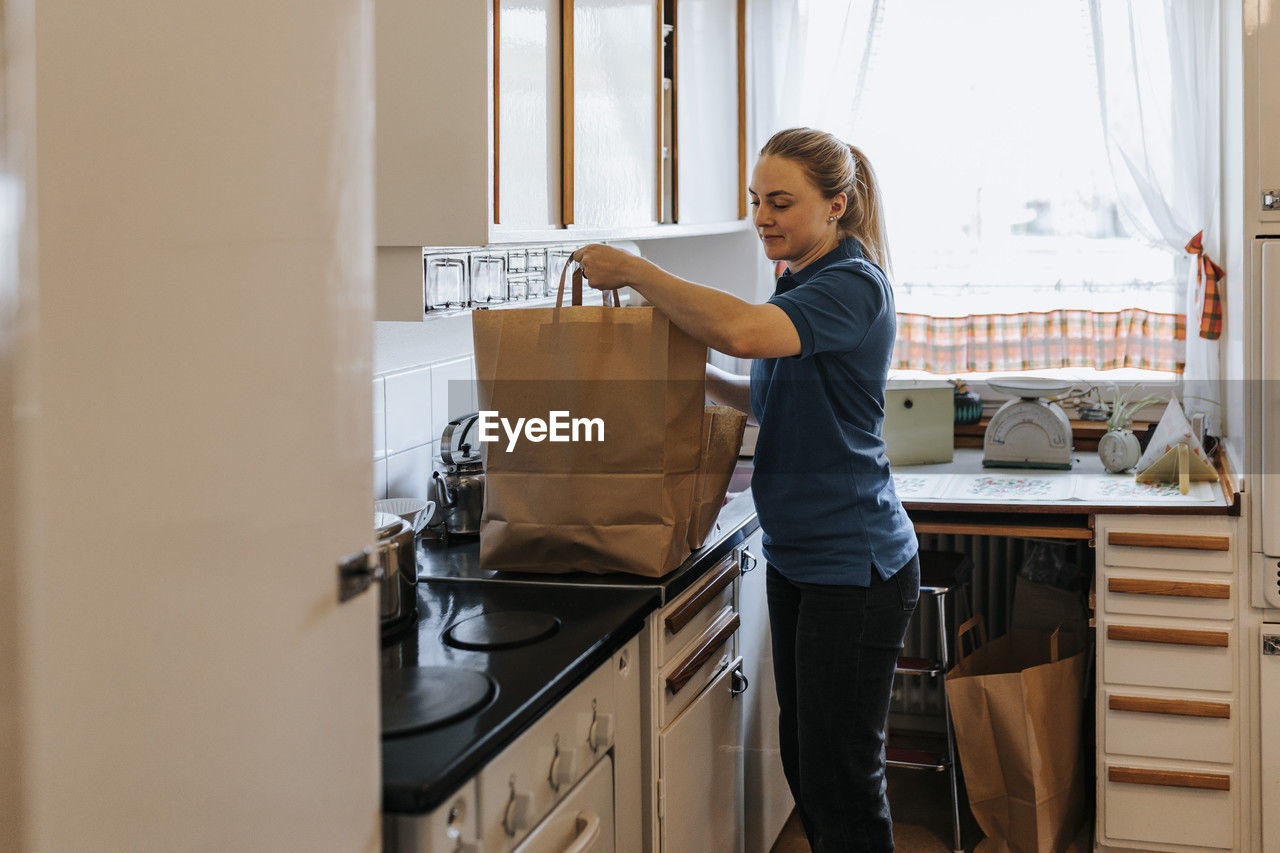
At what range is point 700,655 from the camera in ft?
6.86

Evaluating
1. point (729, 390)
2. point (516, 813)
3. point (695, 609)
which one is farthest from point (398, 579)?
point (729, 390)

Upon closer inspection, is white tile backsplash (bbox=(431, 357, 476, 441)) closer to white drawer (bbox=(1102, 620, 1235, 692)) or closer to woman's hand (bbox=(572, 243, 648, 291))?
woman's hand (bbox=(572, 243, 648, 291))

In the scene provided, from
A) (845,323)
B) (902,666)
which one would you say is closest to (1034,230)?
(902,666)

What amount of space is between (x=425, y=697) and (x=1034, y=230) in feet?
8.43

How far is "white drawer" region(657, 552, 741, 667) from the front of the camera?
1938 mm

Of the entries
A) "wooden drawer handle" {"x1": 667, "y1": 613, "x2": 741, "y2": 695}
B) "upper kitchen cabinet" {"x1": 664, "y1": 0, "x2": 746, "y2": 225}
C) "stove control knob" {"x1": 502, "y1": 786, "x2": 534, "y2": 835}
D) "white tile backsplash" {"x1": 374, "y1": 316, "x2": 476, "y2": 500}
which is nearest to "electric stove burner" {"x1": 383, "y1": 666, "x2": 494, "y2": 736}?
"stove control knob" {"x1": 502, "y1": 786, "x2": 534, "y2": 835}

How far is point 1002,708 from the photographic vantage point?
2.71 m

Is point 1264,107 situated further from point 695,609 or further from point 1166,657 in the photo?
point 695,609

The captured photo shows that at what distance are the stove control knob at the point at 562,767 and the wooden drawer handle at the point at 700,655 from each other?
0.42 meters

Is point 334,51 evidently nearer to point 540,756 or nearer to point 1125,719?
point 540,756

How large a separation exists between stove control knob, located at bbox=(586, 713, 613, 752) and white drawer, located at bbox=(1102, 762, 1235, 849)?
1.53m

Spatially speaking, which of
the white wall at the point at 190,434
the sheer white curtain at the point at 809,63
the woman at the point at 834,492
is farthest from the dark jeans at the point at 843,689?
the sheer white curtain at the point at 809,63

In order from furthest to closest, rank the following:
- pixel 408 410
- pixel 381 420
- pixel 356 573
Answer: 1. pixel 408 410
2. pixel 381 420
3. pixel 356 573

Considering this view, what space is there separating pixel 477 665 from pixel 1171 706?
1776mm
